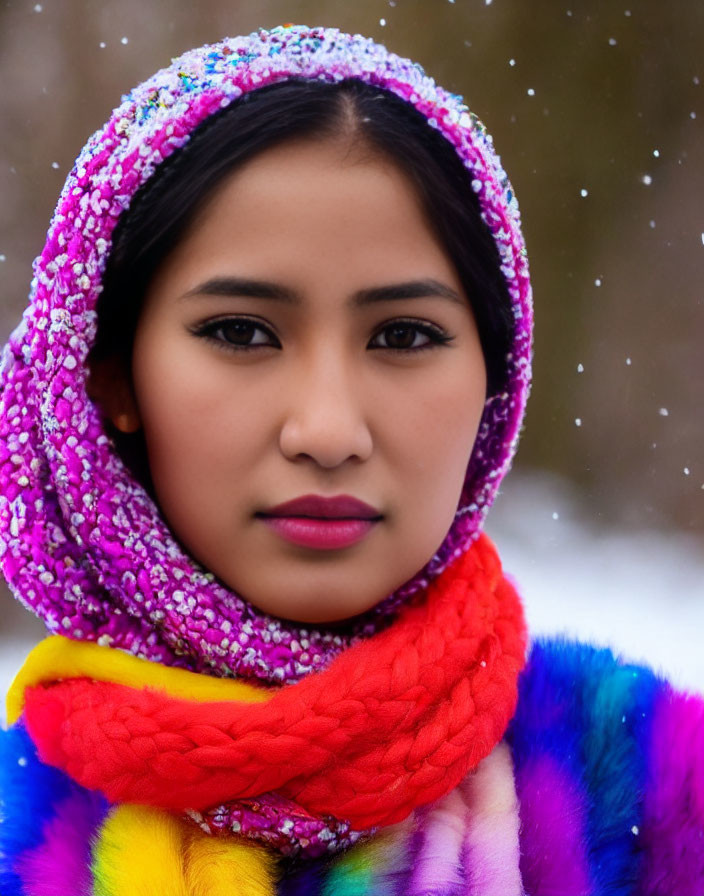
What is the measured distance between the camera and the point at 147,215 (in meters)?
1.12

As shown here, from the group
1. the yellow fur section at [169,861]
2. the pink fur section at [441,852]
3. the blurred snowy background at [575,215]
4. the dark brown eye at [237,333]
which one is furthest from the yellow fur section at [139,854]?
the blurred snowy background at [575,215]

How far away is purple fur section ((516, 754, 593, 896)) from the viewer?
1.12m

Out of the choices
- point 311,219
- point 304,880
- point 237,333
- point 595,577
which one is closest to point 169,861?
point 304,880

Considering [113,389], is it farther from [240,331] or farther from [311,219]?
[311,219]

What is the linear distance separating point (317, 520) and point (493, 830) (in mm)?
367

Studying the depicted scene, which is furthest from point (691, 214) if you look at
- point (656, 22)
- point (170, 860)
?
point (170, 860)

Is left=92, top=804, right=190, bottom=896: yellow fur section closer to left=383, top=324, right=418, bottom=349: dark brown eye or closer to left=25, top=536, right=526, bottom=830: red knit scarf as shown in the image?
left=25, top=536, right=526, bottom=830: red knit scarf

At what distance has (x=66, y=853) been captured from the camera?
1.07 m

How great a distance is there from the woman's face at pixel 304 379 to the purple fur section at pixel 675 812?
360 millimetres

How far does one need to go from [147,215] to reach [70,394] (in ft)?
0.66

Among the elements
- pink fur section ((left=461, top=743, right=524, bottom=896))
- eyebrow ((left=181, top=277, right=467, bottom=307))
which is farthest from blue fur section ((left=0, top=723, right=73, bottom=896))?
eyebrow ((left=181, top=277, right=467, bottom=307))

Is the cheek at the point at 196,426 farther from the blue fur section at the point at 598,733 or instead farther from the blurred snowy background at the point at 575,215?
the blurred snowy background at the point at 575,215

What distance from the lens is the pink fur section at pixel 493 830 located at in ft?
3.53

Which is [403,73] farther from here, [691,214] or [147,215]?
[691,214]
